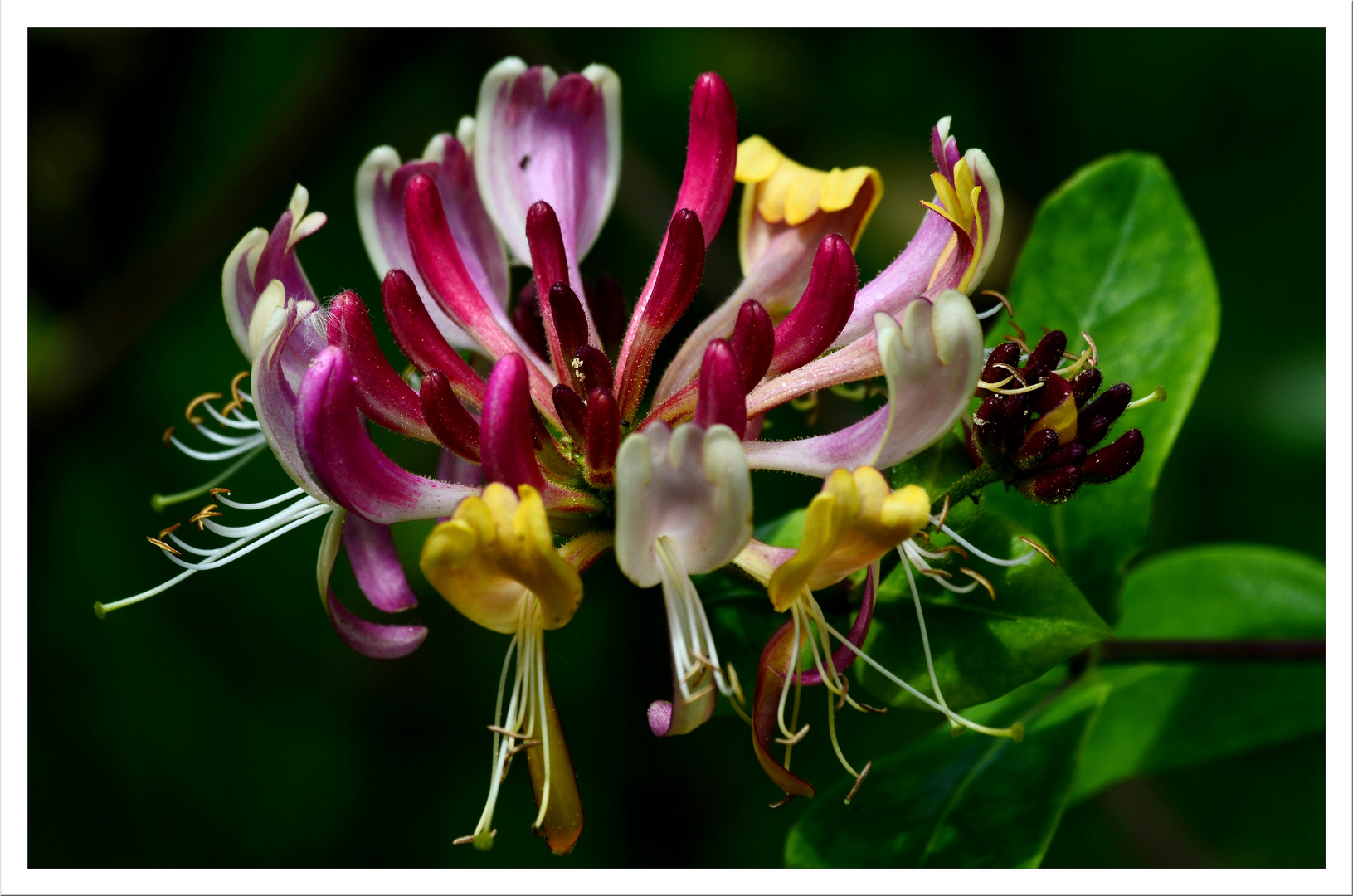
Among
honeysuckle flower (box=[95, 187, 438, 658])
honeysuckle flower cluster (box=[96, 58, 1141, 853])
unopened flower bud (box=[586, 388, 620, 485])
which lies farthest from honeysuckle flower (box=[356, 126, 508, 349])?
unopened flower bud (box=[586, 388, 620, 485])

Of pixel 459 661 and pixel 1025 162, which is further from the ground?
pixel 1025 162

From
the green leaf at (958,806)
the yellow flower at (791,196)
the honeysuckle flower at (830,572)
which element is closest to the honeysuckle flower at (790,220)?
the yellow flower at (791,196)

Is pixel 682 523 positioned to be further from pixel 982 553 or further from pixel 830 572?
pixel 982 553

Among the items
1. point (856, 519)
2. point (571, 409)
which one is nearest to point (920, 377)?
point (856, 519)

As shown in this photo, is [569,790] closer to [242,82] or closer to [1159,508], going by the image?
[1159,508]

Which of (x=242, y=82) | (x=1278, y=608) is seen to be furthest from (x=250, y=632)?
(x=1278, y=608)

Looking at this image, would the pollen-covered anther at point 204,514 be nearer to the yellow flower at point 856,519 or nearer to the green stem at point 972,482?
the yellow flower at point 856,519

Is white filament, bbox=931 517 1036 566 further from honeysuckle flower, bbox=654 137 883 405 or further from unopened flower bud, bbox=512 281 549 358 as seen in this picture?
unopened flower bud, bbox=512 281 549 358
